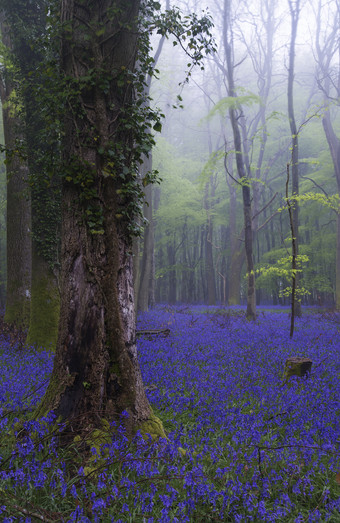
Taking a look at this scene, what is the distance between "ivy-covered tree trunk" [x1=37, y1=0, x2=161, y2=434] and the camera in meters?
3.25

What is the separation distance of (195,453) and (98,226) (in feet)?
7.77

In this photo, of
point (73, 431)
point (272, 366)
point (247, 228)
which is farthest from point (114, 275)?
point (247, 228)

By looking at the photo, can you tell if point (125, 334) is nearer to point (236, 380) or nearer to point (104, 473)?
point (104, 473)

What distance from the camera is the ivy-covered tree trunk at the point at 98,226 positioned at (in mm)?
3254

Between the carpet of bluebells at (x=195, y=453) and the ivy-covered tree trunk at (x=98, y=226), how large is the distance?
35cm

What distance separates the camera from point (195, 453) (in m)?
3.15

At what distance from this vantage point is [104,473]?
2557 millimetres

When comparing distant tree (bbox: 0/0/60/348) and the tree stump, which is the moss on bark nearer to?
distant tree (bbox: 0/0/60/348)

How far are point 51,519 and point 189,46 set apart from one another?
4893 millimetres

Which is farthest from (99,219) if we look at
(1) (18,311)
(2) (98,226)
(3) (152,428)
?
(1) (18,311)

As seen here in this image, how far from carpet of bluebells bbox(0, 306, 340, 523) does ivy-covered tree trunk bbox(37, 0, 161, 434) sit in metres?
0.35

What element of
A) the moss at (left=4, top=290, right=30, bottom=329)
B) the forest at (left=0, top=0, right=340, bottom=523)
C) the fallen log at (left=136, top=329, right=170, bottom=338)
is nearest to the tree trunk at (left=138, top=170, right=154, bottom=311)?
the fallen log at (left=136, top=329, right=170, bottom=338)

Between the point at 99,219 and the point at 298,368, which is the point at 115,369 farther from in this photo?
the point at 298,368

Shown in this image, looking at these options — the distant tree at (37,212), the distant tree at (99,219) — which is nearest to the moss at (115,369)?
the distant tree at (99,219)
